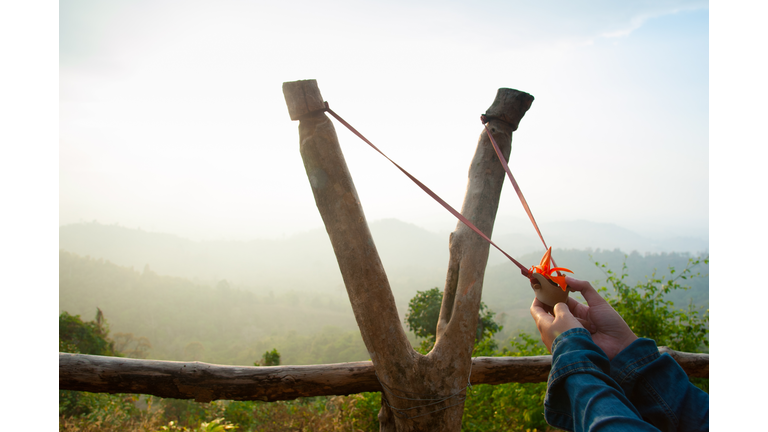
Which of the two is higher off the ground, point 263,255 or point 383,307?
point 383,307

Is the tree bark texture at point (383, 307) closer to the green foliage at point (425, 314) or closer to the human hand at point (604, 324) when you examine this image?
the human hand at point (604, 324)

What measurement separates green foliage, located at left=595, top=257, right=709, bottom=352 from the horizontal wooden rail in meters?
3.67

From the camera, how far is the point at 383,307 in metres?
1.56

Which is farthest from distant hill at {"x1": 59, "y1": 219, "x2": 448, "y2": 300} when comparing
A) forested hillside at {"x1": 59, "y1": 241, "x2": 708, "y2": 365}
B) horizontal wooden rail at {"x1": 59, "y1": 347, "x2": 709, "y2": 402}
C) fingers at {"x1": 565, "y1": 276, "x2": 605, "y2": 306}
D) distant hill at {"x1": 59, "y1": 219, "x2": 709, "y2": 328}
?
fingers at {"x1": 565, "y1": 276, "x2": 605, "y2": 306}

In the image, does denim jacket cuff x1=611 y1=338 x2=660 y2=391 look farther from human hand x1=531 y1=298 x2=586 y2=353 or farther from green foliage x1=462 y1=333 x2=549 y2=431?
green foliage x1=462 y1=333 x2=549 y2=431

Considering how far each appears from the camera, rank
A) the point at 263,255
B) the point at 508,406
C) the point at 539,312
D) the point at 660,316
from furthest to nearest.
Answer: the point at 263,255 < the point at 660,316 < the point at 508,406 < the point at 539,312

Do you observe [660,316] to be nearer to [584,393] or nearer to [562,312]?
[562,312]

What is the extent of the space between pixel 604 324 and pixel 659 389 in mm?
250

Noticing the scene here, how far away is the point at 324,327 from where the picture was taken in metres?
14.8

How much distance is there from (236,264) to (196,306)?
4.68 metres

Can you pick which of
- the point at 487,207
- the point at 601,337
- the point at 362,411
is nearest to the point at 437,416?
the point at 601,337

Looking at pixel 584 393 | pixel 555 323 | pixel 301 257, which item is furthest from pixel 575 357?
pixel 301 257

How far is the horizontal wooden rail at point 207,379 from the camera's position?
192cm

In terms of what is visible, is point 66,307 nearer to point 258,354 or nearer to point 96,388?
point 258,354
